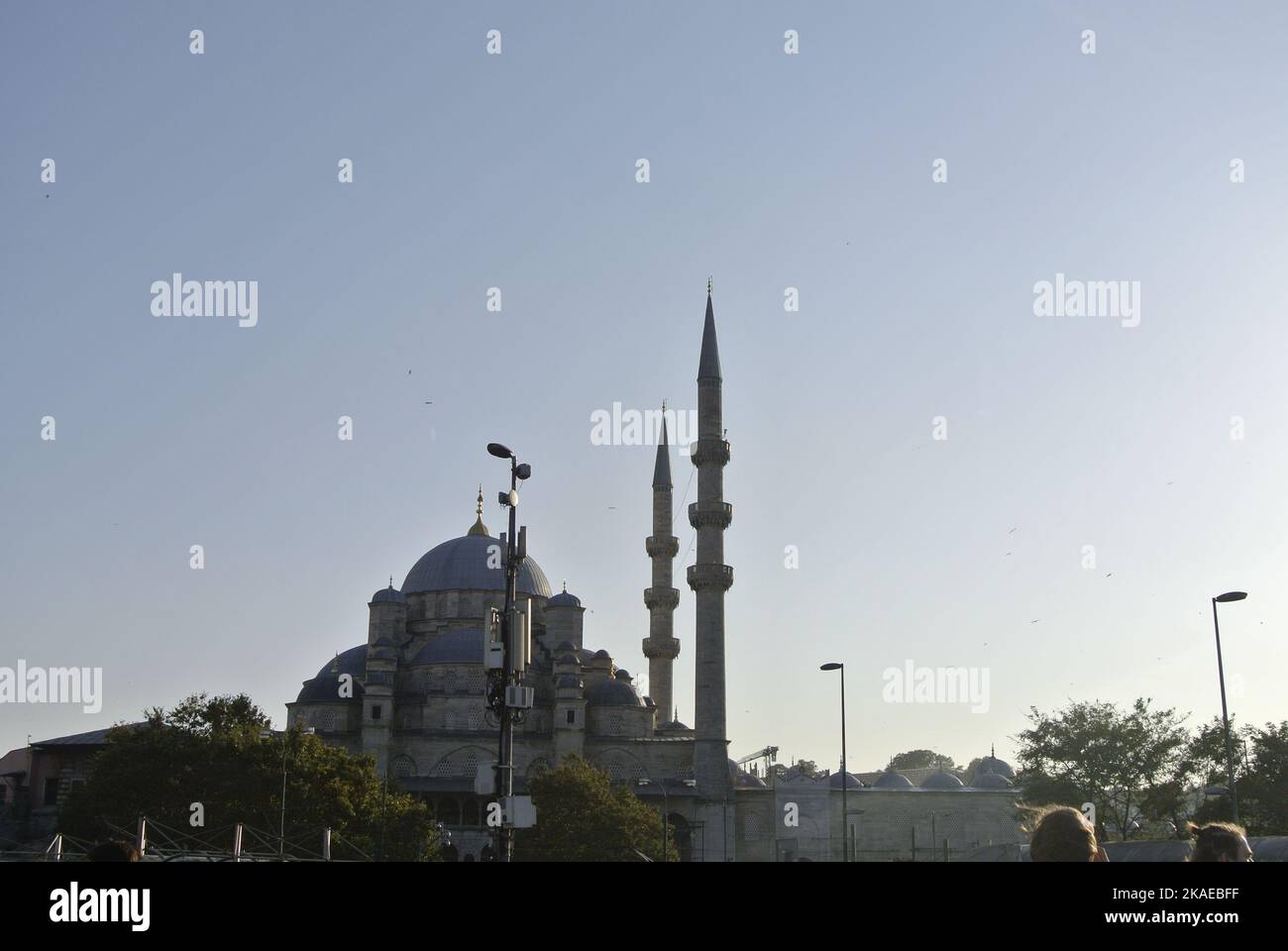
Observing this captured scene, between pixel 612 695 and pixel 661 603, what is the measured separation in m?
5.44

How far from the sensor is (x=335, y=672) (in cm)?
6291

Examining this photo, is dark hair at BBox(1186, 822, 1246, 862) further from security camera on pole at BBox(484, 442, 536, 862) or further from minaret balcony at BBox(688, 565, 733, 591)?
minaret balcony at BBox(688, 565, 733, 591)

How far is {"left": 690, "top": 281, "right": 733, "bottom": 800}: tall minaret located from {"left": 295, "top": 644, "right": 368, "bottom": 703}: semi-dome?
55.8 feet

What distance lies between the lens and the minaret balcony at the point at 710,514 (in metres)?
56.9

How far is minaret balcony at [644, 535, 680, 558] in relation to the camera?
65750mm

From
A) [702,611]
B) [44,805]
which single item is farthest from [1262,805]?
[44,805]

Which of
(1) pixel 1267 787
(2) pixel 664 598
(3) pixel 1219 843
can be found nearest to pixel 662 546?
(2) pixel 664 598

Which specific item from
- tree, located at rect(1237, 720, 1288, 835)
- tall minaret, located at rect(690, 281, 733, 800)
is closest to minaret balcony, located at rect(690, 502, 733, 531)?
tall minaret, located at rect(690, 281, 733, 800)

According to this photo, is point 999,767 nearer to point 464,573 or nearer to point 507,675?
point 464,573
